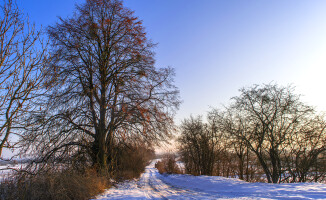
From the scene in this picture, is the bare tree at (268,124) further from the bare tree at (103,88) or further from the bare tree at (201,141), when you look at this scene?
the bare tree at (103,88)

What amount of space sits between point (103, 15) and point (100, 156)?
921 cm

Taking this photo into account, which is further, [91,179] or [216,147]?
[216,147]

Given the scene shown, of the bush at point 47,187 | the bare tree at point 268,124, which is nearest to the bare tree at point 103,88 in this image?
the bush at point 47,187

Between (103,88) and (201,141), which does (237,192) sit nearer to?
(103,88)

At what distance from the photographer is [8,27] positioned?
4156mm

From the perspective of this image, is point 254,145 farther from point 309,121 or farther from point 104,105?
point 104,105

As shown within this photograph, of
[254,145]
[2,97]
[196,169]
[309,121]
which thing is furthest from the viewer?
[196,169]

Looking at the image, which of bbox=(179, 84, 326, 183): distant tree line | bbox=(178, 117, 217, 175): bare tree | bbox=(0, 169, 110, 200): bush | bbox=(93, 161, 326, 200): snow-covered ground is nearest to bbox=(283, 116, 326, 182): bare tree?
bbox=(179, 84, 326, 183): distant tree line

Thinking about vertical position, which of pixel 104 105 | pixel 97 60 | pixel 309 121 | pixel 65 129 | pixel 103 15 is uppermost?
pixel 103 15

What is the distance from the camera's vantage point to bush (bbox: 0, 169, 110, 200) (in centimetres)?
644

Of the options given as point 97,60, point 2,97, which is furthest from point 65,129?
point 2,97

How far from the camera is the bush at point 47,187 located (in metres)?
6.44

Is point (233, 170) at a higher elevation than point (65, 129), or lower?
lower

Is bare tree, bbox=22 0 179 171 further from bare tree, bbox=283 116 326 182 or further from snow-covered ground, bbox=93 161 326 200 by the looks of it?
bare tree, bbox=283 116 326 182
